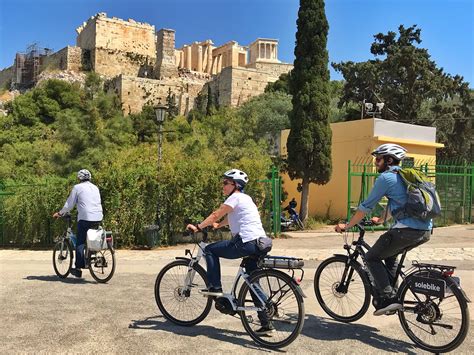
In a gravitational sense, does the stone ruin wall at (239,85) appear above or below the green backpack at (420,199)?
above

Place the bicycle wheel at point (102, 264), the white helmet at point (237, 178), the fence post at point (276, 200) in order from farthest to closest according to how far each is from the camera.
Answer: the fence post at point (276, 200)
the bicycle wheel at point (102, 264)
the white helmet at point (237, 178)

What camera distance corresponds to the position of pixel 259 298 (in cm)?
467

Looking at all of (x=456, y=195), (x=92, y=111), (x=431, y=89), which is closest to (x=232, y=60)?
(x=431, y=89)

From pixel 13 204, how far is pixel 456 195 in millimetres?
14646

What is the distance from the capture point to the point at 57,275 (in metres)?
8.12

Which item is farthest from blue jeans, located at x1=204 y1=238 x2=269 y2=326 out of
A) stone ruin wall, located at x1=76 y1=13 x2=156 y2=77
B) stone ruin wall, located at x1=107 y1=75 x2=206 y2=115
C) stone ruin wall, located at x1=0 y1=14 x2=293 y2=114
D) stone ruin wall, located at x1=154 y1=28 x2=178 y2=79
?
stone ruin wall, located at x1=76 y1=13 x2=156 y2=77

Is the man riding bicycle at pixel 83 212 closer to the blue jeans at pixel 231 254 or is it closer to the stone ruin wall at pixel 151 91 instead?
the blue jeans at pixel 231 254

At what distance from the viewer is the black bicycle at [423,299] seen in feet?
14.2

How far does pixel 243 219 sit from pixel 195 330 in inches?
50.8

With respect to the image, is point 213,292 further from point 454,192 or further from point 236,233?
point 454,192

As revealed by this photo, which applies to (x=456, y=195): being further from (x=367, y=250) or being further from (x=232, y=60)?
(x=232, y=60)

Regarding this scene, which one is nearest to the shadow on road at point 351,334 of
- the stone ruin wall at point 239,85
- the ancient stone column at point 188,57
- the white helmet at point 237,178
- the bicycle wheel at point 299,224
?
the white helmet at point 237,178

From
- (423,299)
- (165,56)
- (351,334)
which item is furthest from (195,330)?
(165,56)

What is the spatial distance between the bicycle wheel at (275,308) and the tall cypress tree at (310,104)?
13.7 m
